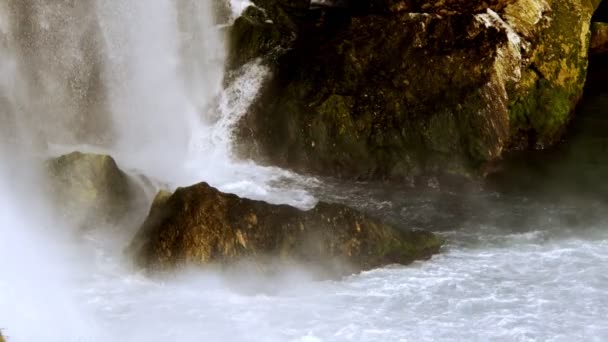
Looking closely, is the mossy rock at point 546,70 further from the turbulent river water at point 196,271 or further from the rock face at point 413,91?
the turbulent river water at point 196,271

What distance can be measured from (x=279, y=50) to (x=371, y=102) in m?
3.51

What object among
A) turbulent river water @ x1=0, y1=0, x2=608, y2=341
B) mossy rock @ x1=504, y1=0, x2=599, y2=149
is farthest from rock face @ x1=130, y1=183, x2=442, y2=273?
mossy rock @ x1=504, y1=0, x2=599, y2=149

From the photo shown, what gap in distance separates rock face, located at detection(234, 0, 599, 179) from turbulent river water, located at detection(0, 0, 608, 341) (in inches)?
38.6

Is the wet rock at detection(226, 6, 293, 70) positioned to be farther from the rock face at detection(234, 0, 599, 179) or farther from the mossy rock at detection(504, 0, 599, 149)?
the mossy rock at detection(504, 0, 599, 149)

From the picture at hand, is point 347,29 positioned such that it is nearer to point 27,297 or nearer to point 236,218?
point 236,218

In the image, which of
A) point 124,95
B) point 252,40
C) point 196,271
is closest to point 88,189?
point 196,271

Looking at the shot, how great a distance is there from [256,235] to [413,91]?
7.73m

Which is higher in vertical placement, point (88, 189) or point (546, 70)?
point (546, 70)

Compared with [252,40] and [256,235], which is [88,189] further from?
[252,40]

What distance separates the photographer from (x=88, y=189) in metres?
16.7

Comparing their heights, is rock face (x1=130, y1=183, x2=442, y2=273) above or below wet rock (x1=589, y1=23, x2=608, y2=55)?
below

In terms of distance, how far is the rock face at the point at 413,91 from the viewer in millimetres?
19875

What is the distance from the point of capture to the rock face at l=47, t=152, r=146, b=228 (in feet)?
54.4

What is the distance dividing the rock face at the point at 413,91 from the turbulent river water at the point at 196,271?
0.98 metres
